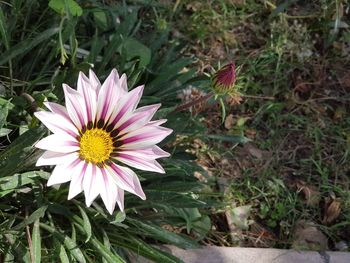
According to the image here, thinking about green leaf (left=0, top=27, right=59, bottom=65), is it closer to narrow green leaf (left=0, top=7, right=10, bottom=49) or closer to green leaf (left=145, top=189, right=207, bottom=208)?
narrow green leaf (left=0, top=7, right=10, bottom=49)

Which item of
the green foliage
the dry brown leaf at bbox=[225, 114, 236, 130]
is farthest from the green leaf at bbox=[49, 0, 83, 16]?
the dry brown leaf at bbox=[225, 114, 236, 130]

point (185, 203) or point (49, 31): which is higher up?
point (49, 31)

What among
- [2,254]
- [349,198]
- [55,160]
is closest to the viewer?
[55,160]

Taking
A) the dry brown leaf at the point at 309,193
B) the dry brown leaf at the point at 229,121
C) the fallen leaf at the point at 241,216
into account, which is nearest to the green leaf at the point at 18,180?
the fallen leaf at the point at 241,216

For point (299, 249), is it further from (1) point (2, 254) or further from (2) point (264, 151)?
(1) point (2, 254)

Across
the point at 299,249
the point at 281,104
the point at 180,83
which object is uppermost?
the point at 180,83

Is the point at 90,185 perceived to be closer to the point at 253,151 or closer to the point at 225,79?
the point at 225,79

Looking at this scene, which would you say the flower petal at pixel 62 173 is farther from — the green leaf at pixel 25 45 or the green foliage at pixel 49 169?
the green leaf at pixel 25 45

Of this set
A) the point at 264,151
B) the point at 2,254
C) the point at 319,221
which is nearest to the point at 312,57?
the point at 264,151
